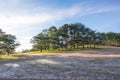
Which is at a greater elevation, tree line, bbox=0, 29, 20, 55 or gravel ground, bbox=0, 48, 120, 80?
tree line, bbox=0, 29, 20, 55

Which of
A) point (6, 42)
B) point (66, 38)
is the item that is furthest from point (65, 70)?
point (66, 38)

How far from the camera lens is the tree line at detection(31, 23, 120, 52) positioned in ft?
269

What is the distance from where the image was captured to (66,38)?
280ft

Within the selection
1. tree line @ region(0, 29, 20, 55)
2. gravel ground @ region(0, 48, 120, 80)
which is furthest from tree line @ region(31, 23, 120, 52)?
gravel ground @ region(0, 48, 120, 80)

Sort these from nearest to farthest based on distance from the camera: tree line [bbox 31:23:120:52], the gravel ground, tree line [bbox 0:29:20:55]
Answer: the gravel ground < tree line [bbox 0:29:20:55] < tree line [bbox 31:23:120:52]

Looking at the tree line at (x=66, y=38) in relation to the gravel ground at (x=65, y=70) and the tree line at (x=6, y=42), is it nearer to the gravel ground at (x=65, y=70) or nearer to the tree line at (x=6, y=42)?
the tree line at (x=6, y=42)

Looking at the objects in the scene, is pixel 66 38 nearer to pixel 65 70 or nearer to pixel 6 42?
pixel 6 42

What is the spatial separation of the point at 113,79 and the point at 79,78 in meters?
2.32

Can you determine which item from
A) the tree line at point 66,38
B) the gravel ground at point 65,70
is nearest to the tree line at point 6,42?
the tree line at point 66,38

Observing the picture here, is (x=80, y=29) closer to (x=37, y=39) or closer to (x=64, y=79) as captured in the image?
(x=37, y=39)

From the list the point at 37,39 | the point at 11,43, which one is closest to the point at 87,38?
the point at 37,39

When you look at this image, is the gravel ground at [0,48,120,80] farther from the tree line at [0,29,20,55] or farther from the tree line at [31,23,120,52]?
the tree line at [31,23,120,52]

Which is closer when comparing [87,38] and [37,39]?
[37,39]

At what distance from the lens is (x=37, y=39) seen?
271 feet
